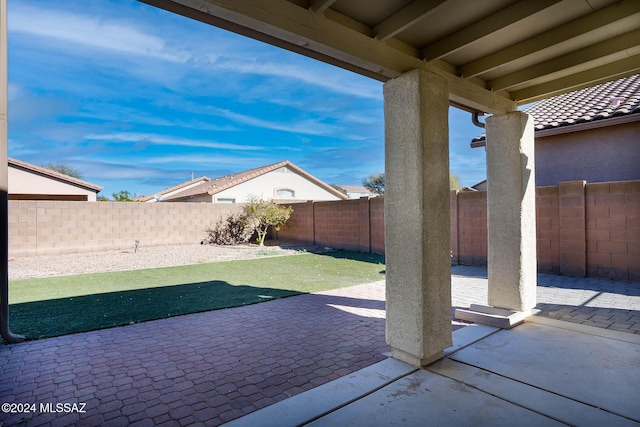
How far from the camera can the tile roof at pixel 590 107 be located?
8.22 metres

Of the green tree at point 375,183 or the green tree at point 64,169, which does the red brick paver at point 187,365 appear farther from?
the green tree at point 375,183

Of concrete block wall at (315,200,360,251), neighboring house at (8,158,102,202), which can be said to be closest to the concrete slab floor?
concrete block wall at (315,200,360,251)

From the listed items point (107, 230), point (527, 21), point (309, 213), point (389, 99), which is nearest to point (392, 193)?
point (389, 99)

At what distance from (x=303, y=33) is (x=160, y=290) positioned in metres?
6.37

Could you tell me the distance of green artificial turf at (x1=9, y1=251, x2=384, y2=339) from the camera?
5062 mm

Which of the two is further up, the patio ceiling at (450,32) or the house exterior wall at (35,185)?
the house exterior wall at (35,185)

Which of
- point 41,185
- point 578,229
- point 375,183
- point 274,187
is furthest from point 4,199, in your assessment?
point 375,183

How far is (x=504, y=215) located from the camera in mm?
4348

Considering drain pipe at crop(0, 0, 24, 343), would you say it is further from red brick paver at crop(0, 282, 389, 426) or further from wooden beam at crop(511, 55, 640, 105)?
wooden beam at crop(511, 55, 640, 105)

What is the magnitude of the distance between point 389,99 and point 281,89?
35.6 metres

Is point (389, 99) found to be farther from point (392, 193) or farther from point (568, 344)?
point (568, 344)

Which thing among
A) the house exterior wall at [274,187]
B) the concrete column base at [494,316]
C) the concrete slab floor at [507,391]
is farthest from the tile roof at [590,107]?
the house exterior wall at [274,187]

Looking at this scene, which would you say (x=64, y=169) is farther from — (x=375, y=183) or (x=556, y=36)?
(x=556, y=36)

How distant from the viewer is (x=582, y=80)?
3.82 metres
